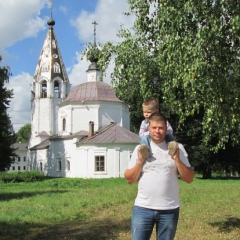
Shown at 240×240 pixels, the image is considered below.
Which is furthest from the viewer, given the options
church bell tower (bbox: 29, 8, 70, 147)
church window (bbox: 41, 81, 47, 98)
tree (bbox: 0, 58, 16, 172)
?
church window (bbox: 41, 81, 47, 98)

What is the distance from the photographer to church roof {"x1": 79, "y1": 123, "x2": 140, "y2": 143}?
36.3 meters

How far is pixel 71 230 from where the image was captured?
901 centimetres

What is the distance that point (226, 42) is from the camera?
781 centimetres

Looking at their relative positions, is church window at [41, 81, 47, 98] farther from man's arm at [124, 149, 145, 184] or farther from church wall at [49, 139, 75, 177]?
man's arm at [124, 149, 145, 184]

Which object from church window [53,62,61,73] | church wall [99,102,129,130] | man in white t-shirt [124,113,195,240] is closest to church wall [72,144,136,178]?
church wall [99,102,129,130]

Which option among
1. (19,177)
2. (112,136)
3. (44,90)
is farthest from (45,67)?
(19,177)

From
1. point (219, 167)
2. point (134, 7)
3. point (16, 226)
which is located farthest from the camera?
point (219, 167)

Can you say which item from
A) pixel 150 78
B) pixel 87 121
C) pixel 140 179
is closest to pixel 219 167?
pixel 87 121

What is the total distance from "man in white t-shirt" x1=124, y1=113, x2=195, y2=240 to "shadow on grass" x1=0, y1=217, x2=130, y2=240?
4163mm

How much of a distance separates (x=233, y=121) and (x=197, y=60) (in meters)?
1.80

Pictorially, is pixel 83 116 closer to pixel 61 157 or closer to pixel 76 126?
pixel 76 126

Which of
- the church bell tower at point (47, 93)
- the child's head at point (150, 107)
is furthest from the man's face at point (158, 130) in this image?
the church bell tower at point (47, 93)

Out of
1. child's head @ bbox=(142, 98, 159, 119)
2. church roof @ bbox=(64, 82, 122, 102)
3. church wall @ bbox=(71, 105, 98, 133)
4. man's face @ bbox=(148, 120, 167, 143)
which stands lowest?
man's face @ bbox=(148, 120, 167, 143)

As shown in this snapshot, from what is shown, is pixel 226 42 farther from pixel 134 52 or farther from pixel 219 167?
pixel 219 167
